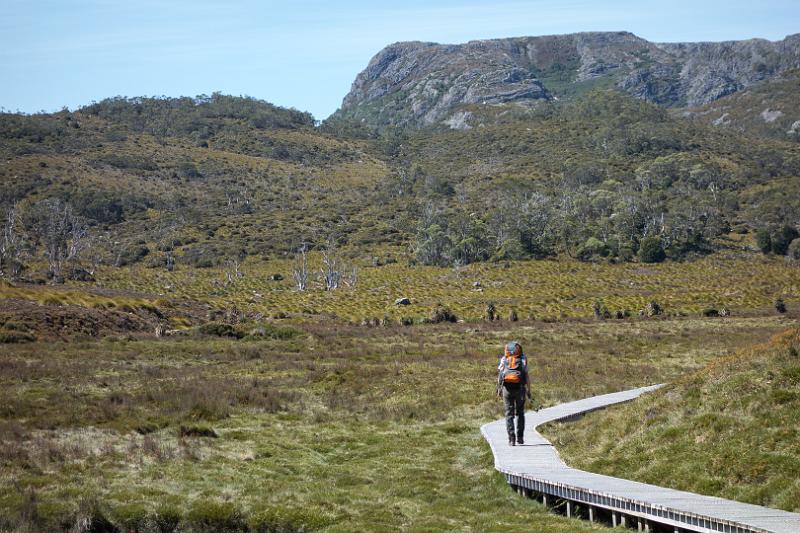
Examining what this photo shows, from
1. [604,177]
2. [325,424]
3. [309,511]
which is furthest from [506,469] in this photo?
[604,177]

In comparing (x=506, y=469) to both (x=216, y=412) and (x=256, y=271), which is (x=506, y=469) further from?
(x=256, y=271)

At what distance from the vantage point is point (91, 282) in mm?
80312

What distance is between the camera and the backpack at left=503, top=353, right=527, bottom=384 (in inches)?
577

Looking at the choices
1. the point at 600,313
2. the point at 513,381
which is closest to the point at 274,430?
the point at 513,381

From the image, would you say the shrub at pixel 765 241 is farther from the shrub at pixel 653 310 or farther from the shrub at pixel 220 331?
the shrub at pixel 220 331

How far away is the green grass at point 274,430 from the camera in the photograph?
470 inches

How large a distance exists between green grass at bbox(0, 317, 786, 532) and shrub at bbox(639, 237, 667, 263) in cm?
6548

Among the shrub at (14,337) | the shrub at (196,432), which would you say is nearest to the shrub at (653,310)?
the shrub at (14,337)

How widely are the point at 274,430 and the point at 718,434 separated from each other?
29.8 ft

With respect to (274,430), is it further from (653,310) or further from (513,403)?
(653,310)

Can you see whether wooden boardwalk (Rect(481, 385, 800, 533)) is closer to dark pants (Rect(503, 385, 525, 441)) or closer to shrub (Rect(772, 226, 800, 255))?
dark pants (Rect(503, 385, 525, 441))

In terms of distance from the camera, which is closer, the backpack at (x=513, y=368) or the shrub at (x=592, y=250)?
the backpack at (x=513, y=368)

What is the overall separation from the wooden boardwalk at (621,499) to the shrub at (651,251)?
88375 millimetres

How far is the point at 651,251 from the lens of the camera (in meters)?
100
